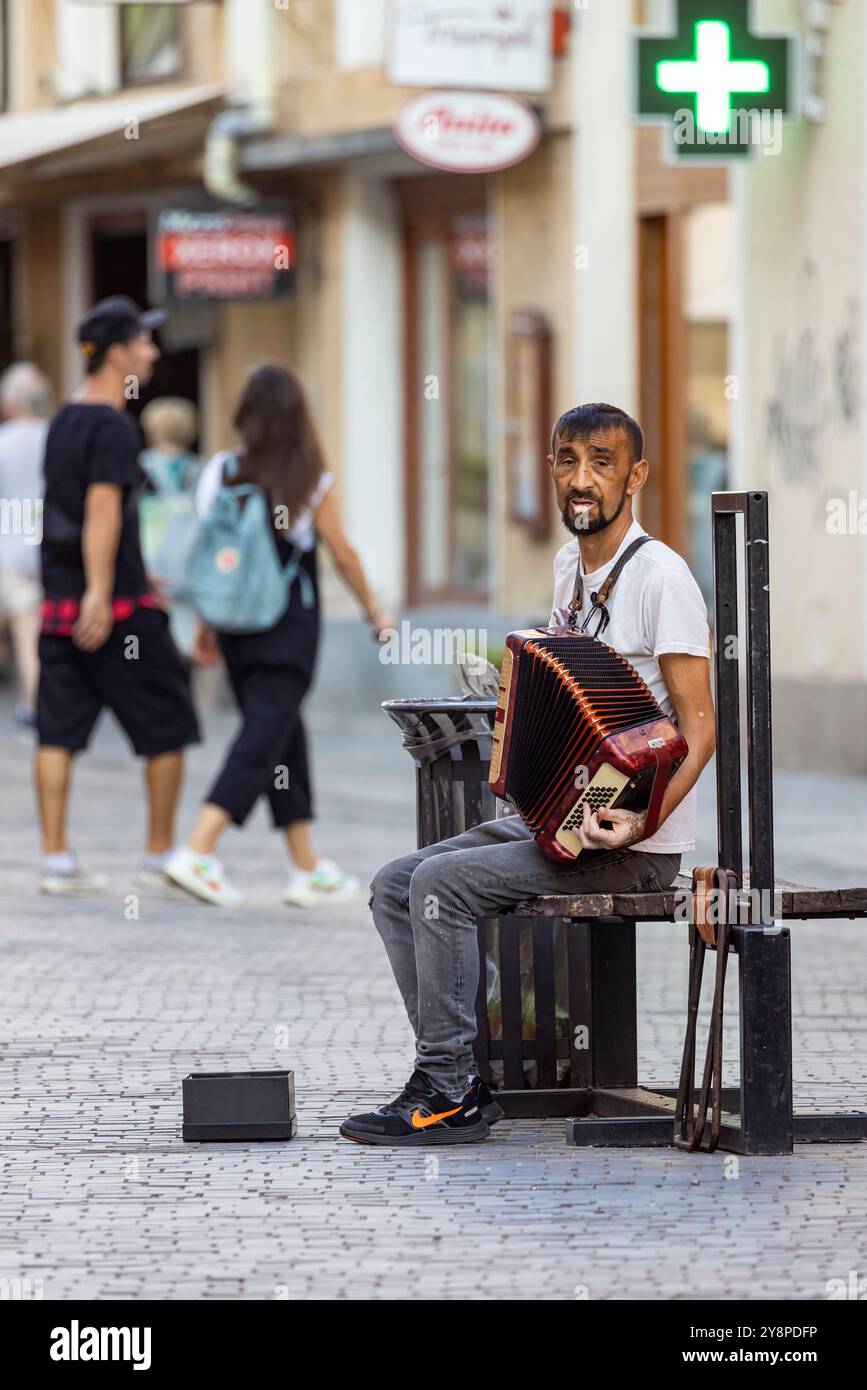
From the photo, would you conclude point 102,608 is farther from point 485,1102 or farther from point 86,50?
point 86,50

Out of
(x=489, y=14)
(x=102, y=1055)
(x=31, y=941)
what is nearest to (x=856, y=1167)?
(x=102, y=1055)

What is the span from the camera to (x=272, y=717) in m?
9.27

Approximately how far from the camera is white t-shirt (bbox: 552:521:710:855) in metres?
5.65

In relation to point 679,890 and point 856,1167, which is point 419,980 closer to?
point 679,890

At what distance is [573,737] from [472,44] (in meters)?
10.2

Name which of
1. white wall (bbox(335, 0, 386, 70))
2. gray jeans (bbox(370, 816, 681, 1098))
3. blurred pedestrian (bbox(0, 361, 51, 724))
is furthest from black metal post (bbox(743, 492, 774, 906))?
white wall (bbox(335, 0, 386, 70))

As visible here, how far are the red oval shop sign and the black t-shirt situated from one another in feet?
19.5

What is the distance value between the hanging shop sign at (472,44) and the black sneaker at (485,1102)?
31.9 feet

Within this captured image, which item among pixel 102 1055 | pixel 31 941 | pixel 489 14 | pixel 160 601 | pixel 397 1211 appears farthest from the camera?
pixel 489 14

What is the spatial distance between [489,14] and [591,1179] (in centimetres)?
1076

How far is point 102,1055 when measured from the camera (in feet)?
22.4

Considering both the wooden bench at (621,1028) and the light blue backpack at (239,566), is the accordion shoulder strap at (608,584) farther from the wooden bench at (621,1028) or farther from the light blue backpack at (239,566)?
the light blue backpack at (239,566)

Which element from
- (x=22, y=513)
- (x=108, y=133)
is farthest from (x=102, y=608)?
(x=108, y=133)
